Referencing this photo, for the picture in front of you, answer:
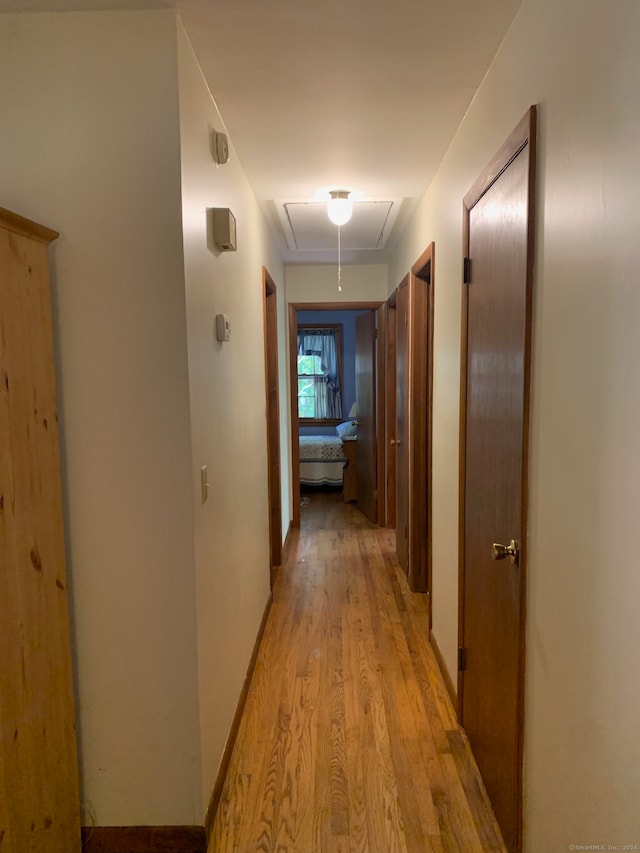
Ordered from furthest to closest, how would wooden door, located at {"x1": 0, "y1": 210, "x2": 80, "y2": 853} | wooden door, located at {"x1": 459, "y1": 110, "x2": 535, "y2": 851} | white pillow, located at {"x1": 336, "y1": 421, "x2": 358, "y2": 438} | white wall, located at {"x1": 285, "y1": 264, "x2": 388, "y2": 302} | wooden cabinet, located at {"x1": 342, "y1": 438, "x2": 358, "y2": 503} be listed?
1. white pillow, located at {"x1": 336, "y1": 421, "x2": 358, "y2": 438}
2. wooden cabinet, located at {"x1": 342, "y1": 438, "x2": 358, "y2": 503}
3. white wall, located at {"x1": 285, "y1": 264, "x2": 388, "y2": 302}
4. wooden door, located at {"x1": 459, "y1": 110, "x2": 535, "y2": 851}
5. wooden door, located at {"x1": 0, "y1": 210, "x2": 80, "y2": 853}

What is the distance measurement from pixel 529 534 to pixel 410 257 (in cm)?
242

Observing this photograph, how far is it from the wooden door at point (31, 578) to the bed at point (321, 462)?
487 cm

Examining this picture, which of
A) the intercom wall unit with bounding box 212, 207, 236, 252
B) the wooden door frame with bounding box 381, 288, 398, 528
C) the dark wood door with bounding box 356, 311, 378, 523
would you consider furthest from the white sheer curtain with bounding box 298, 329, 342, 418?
the intercom wall unit with bounding box 212, 207, 236, 252

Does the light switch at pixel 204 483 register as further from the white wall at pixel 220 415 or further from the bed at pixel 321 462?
the bed at pixel 321 462

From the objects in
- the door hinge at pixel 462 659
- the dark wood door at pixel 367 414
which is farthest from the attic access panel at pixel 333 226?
the door hinge at pixel 462 659

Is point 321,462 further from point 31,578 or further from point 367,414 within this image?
point 31,578

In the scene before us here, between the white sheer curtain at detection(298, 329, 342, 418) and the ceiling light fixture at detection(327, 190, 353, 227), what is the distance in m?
4.63

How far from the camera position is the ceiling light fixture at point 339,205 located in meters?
2.88

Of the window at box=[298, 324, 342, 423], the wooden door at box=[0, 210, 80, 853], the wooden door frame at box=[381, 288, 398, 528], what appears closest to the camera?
the wooden door at box=[0, 210, 80, 853]

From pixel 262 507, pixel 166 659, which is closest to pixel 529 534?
pixel 166 659

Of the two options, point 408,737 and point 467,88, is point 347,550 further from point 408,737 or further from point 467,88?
point 467,88

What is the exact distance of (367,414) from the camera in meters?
5.07

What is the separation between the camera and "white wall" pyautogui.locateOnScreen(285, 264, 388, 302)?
482 centimetres

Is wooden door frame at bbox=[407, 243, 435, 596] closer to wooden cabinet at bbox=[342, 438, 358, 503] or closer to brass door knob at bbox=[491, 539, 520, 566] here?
brass door knob at bbox=[491, 539, 520, 566]
